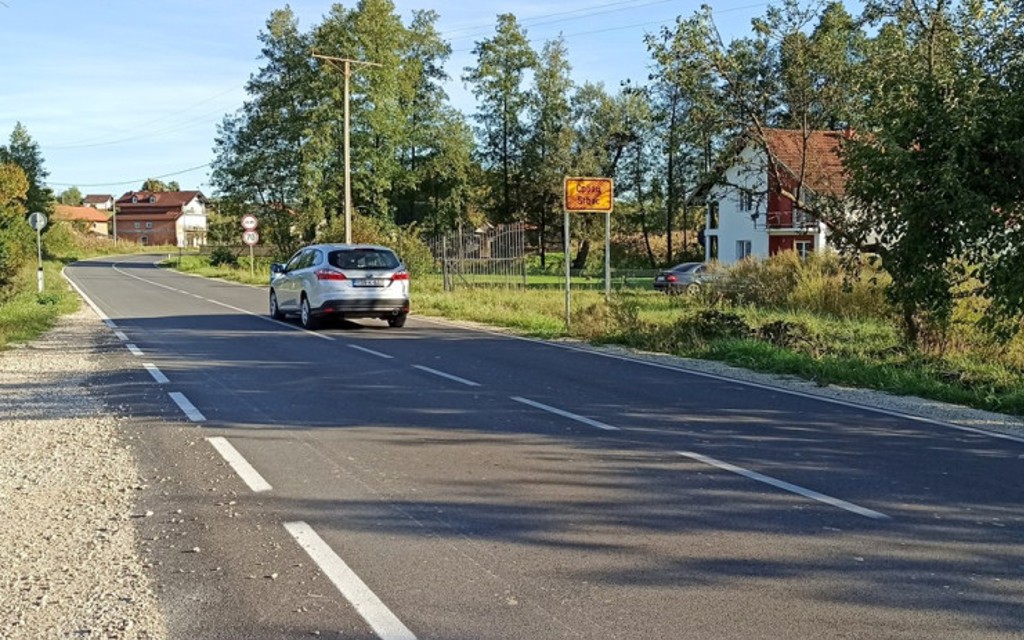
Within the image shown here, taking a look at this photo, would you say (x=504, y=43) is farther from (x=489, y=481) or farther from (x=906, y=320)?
(x=489, y=481)

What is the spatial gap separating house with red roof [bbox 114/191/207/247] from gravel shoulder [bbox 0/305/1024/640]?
142522 millimetres

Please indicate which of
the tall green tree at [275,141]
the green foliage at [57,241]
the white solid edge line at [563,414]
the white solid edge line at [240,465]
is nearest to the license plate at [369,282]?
the white solid edge line at [563,414]

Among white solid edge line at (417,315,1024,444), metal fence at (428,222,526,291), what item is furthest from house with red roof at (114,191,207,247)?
white solid edge line at (417,315,1024,444)

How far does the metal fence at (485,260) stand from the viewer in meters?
33.4

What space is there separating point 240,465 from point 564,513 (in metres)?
2.76

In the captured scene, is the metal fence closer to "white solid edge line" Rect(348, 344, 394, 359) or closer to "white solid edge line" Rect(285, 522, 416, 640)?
"white solid edge line" Rect(348, 344, 394, 359)

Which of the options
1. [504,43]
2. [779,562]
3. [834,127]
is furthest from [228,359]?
[504,43]

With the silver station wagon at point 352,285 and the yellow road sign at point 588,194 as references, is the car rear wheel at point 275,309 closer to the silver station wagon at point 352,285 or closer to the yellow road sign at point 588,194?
the silver station wagon at point 352,285

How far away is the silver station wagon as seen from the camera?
19.4 m

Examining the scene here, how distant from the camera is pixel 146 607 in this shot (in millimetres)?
4465

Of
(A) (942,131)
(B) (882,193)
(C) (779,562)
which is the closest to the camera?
(C) (779,562)

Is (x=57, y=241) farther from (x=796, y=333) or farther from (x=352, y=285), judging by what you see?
(x=796, y=333)

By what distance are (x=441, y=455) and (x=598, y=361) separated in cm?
721

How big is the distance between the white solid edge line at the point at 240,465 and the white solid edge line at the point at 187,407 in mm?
1143
